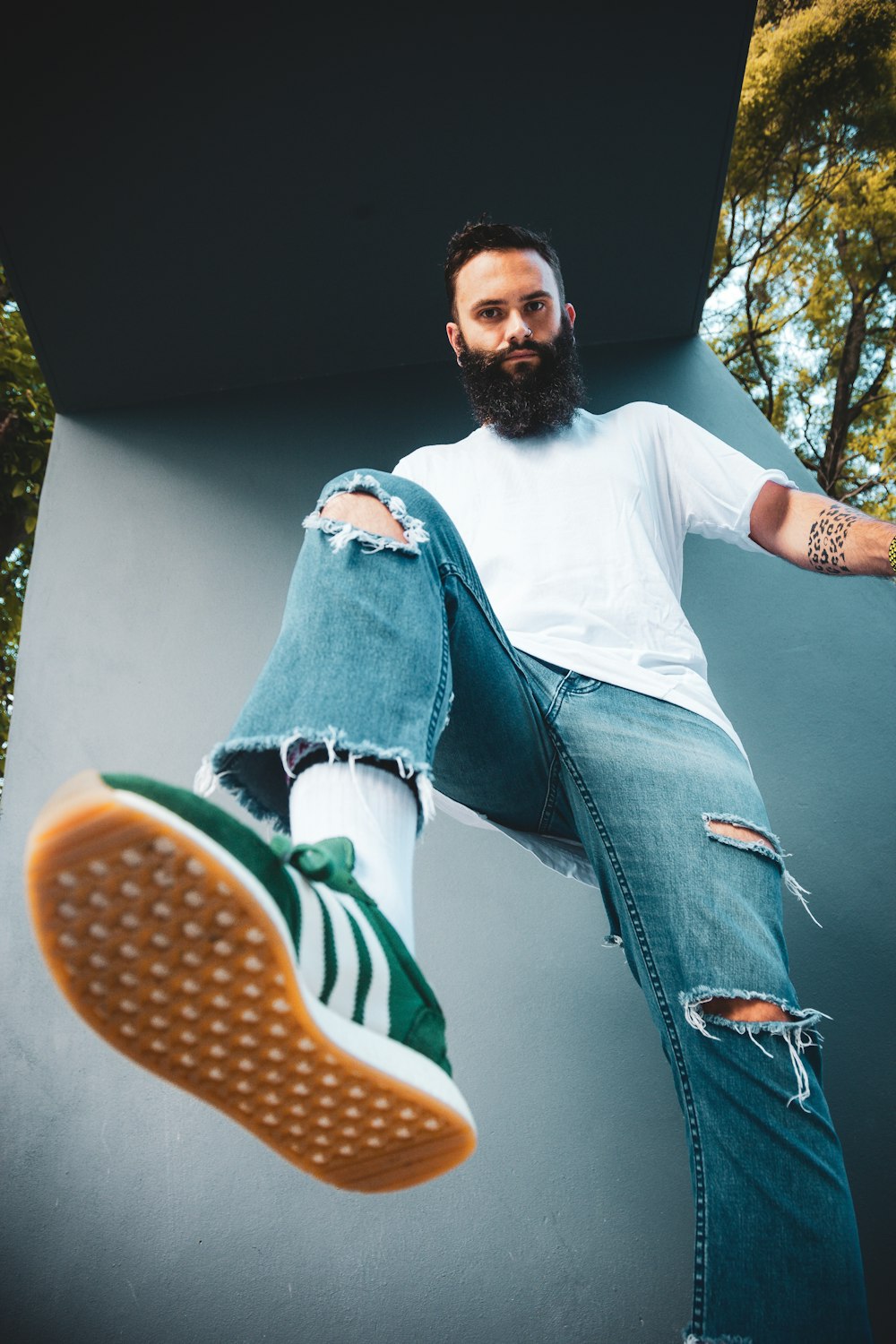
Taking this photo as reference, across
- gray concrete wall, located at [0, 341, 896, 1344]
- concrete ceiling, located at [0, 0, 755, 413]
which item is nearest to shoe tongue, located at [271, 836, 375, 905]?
gray concrete wall, located at [0, 341, 896, 1344]

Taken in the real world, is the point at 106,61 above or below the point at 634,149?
below

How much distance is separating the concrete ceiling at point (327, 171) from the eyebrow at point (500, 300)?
32.5 inches

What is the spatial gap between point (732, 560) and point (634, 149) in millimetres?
1072

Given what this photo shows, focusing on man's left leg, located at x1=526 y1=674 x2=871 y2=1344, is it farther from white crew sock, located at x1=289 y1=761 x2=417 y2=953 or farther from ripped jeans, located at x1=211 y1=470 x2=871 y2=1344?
white crew sock, located at x1=289 y1=761 x2=417 y2=953

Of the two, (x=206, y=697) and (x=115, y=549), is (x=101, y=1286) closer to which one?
(x=206, y=697)

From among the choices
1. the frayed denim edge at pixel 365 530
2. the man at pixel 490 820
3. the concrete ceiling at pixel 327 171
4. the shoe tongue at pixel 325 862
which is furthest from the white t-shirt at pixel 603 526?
the concrete ceiling at pixel 327 171

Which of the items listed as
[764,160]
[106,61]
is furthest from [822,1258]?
[764,160]

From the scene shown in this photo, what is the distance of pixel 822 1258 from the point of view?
36.1 inches

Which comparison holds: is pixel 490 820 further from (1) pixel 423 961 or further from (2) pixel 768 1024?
(1) pixel 423 961

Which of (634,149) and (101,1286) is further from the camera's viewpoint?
(634,149)

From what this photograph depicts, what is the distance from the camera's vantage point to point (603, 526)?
1383 mm

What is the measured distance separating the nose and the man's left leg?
779 millimetres

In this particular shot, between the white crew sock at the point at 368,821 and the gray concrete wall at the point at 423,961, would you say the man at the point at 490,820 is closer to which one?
the white crew sock at the point at 368,821

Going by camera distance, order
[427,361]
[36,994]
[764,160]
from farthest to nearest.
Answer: [764,160], [427,361], [36,994]
